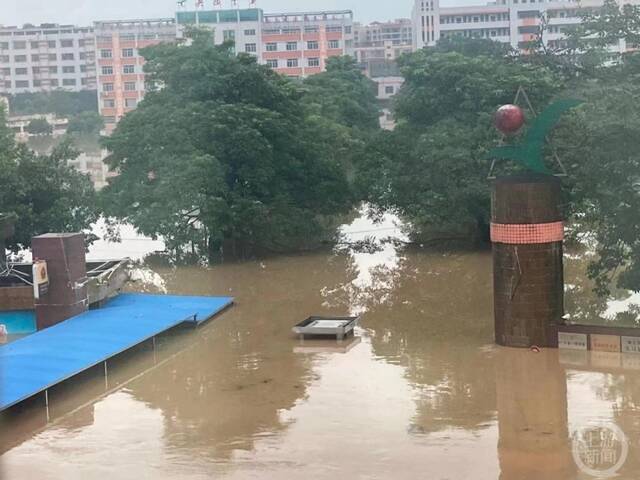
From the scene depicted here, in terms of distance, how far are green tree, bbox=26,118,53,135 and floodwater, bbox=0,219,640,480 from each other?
5.26 metres

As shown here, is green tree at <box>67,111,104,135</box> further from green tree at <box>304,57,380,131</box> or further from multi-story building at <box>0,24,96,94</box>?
green tree at <box>304,57,380,131</box>

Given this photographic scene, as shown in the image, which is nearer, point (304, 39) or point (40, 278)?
point (40, 278)

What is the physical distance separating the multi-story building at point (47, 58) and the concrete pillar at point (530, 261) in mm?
7475

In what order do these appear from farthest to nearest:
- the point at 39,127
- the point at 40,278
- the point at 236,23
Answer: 1. the point at 236,23
2. the point at 39,127
3. the point at 40,278

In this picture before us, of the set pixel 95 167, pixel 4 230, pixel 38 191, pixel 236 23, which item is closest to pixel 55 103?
pixel 95 167

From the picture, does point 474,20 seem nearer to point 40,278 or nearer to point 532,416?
point 40,278

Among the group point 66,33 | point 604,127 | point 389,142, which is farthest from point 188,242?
point 604,127

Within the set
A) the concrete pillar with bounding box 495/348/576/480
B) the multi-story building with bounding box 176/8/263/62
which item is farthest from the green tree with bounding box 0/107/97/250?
the multi-story building with bounding box 176/8/263/62

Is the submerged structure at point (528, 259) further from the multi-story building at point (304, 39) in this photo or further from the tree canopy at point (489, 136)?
the multi-story building at point (304, 39)

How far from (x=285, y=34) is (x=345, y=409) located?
15550 millimetres

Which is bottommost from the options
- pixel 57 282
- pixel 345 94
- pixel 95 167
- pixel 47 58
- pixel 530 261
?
pixel 57 282

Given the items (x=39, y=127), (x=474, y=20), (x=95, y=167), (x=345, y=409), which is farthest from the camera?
(x=474, y=20)

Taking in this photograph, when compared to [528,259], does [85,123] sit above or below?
above

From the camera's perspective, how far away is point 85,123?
46.9 ft
